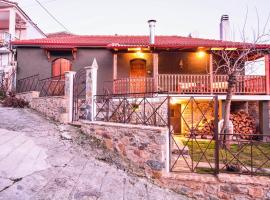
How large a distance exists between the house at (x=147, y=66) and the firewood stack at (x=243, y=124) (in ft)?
1.34

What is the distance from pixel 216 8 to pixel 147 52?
576 cm

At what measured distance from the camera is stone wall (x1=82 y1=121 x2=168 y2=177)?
5.73 meters

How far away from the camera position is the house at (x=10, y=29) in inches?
571

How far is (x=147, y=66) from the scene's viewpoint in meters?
14.1

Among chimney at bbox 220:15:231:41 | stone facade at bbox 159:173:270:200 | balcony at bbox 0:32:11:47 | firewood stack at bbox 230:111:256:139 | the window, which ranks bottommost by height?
stone facade at bbox 159:173:270:200

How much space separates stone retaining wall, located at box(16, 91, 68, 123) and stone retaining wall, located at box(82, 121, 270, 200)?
9.73ft

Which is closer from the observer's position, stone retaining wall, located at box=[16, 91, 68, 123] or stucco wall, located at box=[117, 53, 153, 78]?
stone retaining wall, located at box=[16, 91, 68, 123]

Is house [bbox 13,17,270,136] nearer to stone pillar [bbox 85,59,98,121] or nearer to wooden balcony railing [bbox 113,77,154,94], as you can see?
wooden balcony railing [bbox 113,77,154,94]

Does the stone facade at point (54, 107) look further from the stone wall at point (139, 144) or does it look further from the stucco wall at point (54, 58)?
the stucco wall at point (54, 58)

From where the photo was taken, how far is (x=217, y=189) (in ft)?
17.8

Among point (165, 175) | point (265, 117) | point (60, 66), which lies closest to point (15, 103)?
point (60, 66)

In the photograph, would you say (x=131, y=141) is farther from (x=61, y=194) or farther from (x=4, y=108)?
(x=4, y=108)

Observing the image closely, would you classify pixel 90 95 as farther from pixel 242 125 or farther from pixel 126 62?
pixel 242 125

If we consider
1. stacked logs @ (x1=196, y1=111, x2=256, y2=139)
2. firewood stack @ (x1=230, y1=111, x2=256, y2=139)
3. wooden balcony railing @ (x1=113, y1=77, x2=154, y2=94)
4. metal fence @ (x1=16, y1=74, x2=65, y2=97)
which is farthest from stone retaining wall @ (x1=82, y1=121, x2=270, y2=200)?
metal fence @ (x1=16, y1=74, x2=65, y2=97)
